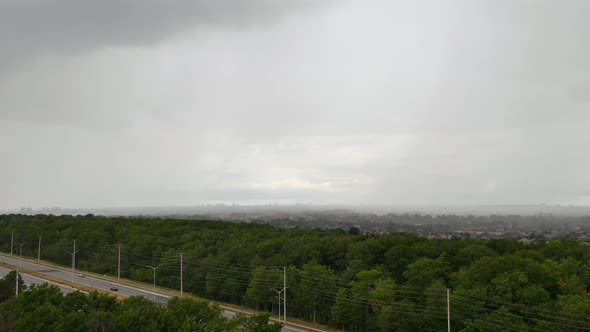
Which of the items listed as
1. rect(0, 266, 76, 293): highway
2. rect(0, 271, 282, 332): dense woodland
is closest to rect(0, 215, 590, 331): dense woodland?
rect(0, 266, 76, 293): highway

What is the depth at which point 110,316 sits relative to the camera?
2600 centimetres

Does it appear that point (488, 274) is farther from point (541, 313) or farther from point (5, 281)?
point (5, 281)

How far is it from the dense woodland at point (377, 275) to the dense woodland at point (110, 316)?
16.6 meters

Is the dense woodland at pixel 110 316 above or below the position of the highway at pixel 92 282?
above

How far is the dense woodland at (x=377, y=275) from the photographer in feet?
113

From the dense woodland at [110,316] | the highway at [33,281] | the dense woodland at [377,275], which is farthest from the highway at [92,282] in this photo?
the dense woodland at [110,316]

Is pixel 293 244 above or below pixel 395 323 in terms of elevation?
above

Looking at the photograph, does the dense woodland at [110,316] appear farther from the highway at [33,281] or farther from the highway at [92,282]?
the highway at [33,281]

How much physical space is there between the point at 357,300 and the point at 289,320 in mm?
9578

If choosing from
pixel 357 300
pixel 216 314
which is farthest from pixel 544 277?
pixel 216 314

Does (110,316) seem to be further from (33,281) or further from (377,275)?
(33,281)

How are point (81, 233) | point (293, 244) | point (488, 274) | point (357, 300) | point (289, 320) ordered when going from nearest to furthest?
point (488, 274) < point (357, 300) < point (289, 320) < point (293, 244) < point (81, 233)

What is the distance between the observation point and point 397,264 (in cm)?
5203

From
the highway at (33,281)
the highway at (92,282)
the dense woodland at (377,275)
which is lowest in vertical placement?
the highway at (92,282)
